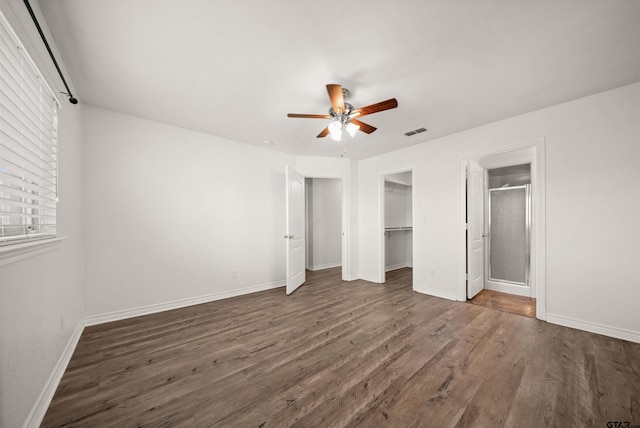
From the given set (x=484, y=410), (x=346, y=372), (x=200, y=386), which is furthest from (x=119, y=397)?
(x=484, y=410)

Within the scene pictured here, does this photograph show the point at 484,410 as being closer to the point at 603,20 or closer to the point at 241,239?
the point at 603,20

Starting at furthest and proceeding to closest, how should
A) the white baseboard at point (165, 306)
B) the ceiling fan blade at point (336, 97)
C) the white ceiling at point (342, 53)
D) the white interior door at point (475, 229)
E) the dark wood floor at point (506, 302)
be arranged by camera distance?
the white interior door at point (475, 229) → the dark wood floor at point (506, 302) → the white baseboard at point (165, 306) → the ceiling fan blade at point (336, 97) → the white ceiling at point (342, 53)

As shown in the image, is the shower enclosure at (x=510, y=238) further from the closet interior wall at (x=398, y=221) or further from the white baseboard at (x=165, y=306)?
the white baseboard at (x=165, y=306)

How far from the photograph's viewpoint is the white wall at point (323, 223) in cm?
568

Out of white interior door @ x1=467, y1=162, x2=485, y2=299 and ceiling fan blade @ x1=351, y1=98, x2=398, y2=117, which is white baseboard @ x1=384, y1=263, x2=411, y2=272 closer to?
white interior door @ x1=467, y1=162, x2=485, y2=299

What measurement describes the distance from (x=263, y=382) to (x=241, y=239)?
2.43 metres

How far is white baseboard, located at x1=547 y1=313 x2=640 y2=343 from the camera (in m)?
2.26

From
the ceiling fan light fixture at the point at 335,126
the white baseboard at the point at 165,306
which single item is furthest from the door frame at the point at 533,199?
the white baseboard at the point at 165,306

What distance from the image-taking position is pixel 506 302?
342cm

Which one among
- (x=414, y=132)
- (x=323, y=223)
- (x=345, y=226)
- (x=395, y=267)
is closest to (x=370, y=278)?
(x=345, y=226)

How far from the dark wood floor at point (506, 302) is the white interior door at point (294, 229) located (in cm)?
270

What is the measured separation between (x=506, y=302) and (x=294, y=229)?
3392 mm

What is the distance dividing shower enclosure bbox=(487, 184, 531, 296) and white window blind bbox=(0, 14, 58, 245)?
17.7 ft

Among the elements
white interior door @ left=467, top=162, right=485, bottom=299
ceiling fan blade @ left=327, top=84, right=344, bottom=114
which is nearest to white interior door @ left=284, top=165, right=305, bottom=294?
ceiling fan blade @ left=327, top=84, right=344, bottom=114
